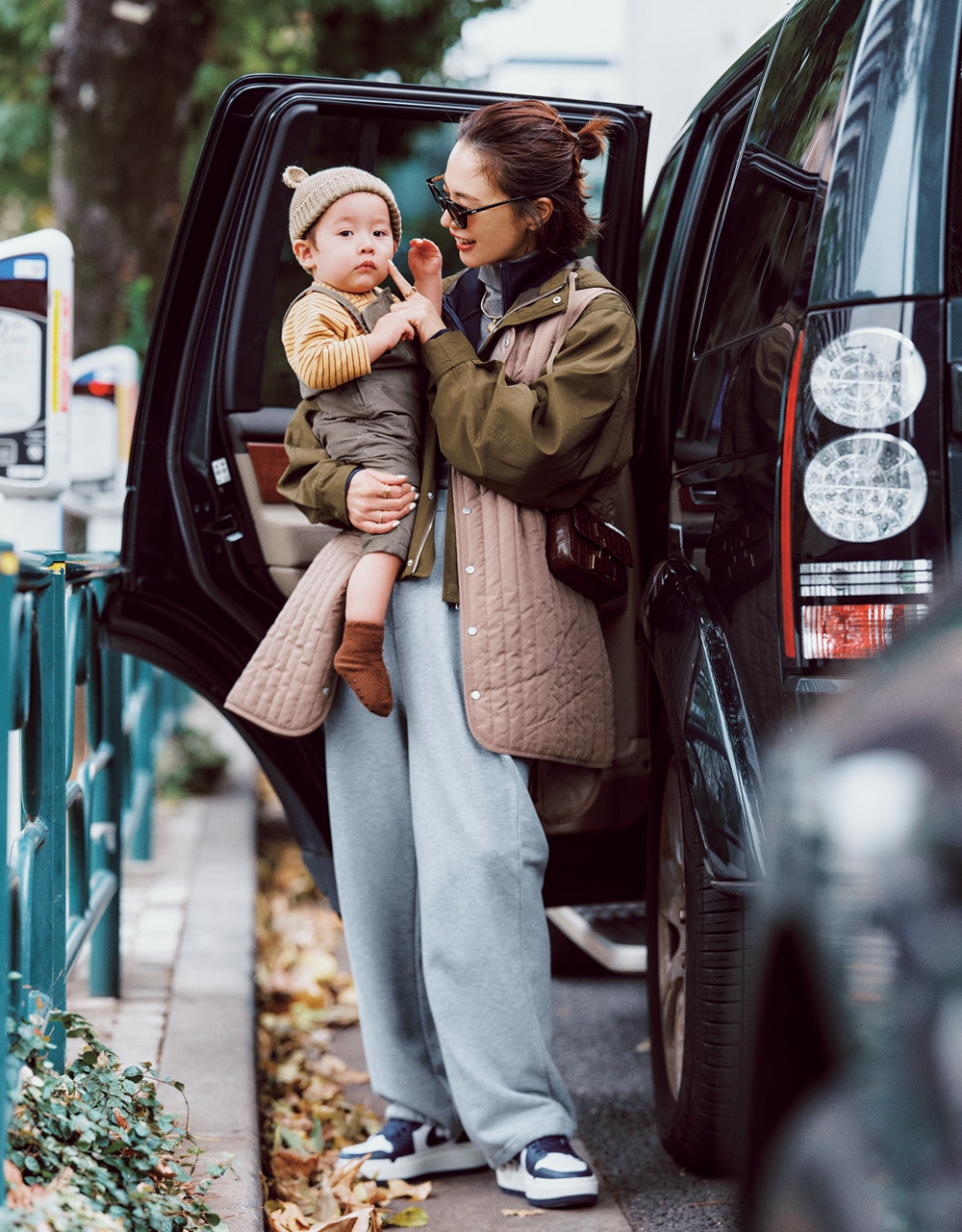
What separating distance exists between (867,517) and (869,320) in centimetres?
27

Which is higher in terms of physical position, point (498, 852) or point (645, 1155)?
point (498, 852)

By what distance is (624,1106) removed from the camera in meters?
3.53

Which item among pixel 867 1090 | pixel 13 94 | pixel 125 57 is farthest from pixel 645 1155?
pixel 13 94

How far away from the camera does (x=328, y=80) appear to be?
118 inches

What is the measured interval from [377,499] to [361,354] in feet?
0.87

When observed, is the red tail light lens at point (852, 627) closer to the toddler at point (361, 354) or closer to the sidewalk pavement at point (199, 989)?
the toddler at point (361, 354)

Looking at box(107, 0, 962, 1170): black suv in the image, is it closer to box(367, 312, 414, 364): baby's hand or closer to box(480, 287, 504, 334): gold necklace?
box(480, 287, 504, 334): gold necklace

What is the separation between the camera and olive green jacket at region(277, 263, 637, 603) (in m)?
2.55

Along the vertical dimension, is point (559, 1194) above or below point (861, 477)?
below

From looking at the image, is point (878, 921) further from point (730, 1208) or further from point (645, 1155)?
point (645, 1155)

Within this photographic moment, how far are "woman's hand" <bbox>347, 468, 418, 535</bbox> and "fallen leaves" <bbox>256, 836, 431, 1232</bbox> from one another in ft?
4.13

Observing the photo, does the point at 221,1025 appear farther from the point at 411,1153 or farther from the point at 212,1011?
the point at 411,1153

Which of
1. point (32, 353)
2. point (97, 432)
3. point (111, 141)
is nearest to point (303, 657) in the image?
point (32, 353)

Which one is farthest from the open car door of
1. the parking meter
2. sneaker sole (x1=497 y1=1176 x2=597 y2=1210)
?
the parking meter
